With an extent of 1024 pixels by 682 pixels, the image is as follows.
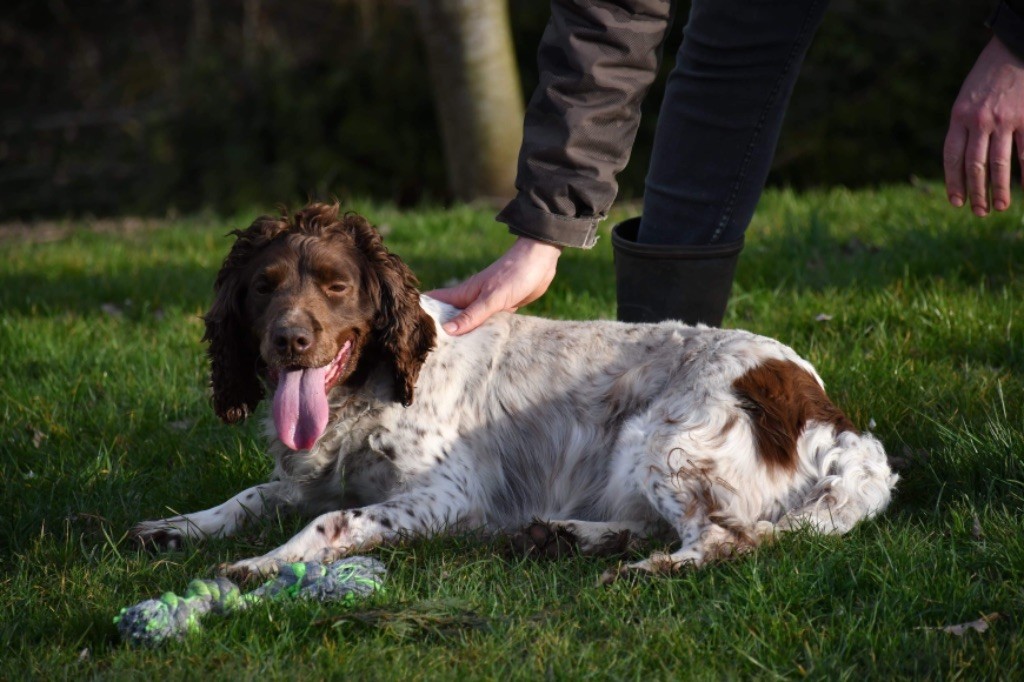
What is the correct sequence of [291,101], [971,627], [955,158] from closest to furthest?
1. [971,627]
2. [955,158]
3. [291,101]

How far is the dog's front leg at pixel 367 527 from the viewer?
133 inches

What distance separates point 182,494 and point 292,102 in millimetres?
8903

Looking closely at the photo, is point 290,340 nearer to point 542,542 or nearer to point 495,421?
point 495,421

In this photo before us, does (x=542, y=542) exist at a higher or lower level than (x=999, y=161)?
lower

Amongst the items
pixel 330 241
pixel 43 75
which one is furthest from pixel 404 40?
pixel 330 241

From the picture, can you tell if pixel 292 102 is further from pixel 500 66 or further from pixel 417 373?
pixel 417 373

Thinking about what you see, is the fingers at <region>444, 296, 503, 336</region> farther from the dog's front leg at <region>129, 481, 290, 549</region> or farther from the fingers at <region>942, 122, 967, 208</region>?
the fingers at <region>942, 122, 967, 208</region>

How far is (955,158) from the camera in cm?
311

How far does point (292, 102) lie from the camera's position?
12.4 metres

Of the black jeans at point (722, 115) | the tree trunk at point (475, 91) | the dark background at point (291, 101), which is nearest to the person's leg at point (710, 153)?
the black jeans at point (722, 115)

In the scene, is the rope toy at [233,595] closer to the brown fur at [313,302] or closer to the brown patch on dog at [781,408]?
the brown fur at [313,302]

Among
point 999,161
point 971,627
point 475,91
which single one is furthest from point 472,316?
point 475,91

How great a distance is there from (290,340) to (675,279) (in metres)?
1.78

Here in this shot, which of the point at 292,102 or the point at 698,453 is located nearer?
the point at 698,453
